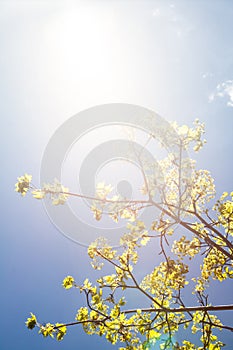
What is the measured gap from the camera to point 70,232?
1351 centimetres

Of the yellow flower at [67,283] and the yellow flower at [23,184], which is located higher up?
the yellow flower at [23,184]

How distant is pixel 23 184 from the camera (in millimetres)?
5711

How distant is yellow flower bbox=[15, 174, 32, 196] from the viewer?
5699 millimetres

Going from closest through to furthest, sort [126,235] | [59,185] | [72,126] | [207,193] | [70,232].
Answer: [126,235], [59,185], [207,193], [70,232], [72,126]

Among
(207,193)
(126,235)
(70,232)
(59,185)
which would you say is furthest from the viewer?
(70,232)

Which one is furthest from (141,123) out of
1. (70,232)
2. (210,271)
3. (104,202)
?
(70,232)

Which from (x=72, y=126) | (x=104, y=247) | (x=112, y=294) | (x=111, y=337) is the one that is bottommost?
(x=111, y=337)

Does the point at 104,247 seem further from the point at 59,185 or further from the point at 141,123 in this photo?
the point at 141,123

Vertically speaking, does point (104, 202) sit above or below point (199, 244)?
below

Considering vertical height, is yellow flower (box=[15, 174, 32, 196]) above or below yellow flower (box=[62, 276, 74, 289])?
above

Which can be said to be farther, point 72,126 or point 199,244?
point 72,126

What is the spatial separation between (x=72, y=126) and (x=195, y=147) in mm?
9683

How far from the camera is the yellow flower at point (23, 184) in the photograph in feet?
18.7

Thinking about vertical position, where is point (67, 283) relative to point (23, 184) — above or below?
below
